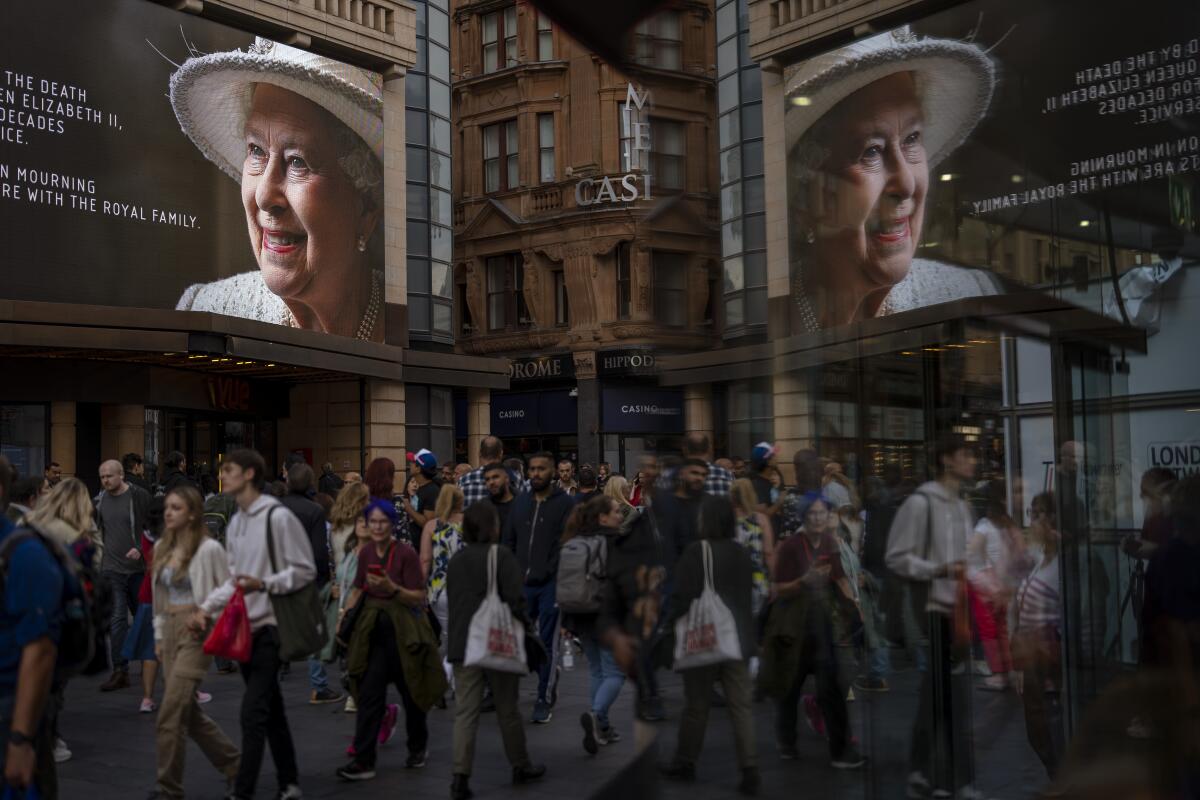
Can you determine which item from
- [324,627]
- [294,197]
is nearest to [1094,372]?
[324,627]

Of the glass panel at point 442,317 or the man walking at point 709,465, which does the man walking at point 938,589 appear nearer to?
the man walking at point 709,465

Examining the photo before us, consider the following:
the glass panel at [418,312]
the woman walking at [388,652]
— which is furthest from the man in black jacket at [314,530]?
the glass panel at [418,312]

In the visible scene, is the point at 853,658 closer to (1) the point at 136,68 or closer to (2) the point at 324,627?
(2) the point at 324,627

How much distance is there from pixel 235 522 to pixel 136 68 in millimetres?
15229

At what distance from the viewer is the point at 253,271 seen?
2109 cm

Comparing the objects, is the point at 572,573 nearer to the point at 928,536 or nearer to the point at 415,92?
the point at 928,536

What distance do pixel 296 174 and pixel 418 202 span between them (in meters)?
4.18

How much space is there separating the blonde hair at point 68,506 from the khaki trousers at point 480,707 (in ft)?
9.54

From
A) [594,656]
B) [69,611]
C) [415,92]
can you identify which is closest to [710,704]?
[69,611]

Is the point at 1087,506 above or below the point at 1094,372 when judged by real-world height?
below

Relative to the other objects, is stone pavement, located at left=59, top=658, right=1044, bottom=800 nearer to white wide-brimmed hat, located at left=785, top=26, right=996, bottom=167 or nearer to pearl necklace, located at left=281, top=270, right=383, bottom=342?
white wide-brimmed hat, located at left=785, top=26, right=996, bottom=167

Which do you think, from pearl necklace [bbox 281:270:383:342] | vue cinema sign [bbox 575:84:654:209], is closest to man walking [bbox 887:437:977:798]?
vue cinema sign [bbox 575:84:654:209]

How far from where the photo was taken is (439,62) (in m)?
26.4

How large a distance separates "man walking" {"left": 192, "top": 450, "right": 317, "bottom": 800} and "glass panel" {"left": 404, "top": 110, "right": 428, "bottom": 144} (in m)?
20.0
